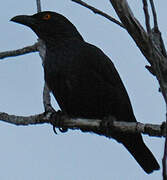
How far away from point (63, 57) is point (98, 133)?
3.22 ft

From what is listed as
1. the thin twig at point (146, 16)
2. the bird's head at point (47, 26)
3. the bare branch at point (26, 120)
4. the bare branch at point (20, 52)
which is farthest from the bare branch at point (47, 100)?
the thin twig at point (146, 16)

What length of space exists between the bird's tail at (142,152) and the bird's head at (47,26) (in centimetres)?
Answer: 149

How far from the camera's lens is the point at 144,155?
232 inches

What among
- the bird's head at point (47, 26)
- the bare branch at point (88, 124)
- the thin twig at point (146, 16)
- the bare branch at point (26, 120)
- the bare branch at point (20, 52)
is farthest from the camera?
the bird's head at point (47, 26)

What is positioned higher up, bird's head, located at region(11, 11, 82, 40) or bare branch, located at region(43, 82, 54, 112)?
bird's head, located at region(11, 11, 82, 40)

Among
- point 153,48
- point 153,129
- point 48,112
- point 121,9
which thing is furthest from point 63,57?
point 153,48

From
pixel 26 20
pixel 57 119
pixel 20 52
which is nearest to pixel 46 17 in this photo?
pixel 26 20

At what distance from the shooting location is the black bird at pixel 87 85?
17.4 ft

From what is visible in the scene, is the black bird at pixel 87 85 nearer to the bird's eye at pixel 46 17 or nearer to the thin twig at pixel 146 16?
the bird's eye at pixel 46 17

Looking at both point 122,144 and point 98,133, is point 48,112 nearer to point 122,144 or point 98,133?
point 98,133

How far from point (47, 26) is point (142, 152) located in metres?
2.02

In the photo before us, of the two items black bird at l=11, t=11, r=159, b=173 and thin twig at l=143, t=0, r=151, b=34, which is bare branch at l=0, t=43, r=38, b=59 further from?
thin twig at l=143, t=0, r=151, b=34

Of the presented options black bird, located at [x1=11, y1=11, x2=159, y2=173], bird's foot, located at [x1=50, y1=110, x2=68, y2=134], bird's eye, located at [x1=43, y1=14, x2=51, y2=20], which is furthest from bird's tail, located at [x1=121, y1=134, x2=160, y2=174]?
bird's eye, located at [x1=43, y1=14, x2=51, y2=20]

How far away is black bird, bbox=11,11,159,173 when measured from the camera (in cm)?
529
